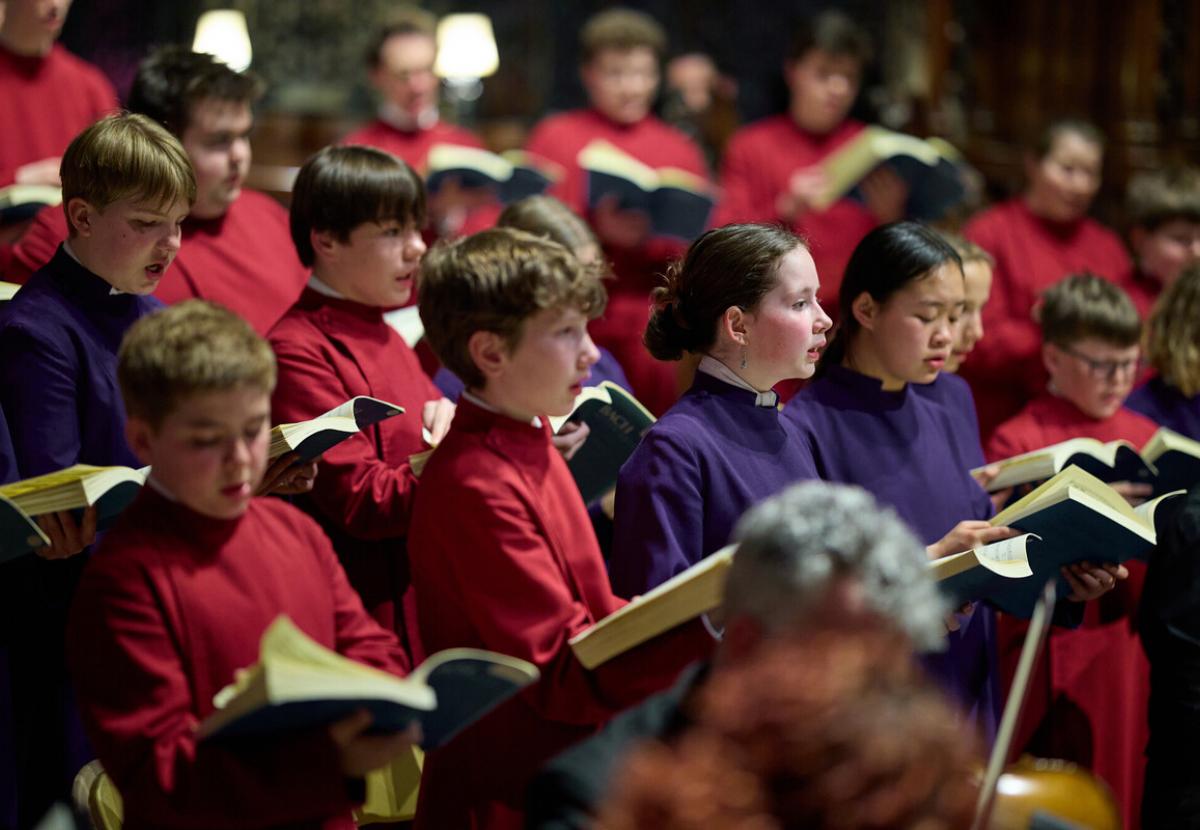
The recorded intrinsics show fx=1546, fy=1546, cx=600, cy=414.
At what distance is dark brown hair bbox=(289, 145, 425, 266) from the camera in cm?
309

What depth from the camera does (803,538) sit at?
67.7 inches

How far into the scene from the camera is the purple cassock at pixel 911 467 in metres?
3.13

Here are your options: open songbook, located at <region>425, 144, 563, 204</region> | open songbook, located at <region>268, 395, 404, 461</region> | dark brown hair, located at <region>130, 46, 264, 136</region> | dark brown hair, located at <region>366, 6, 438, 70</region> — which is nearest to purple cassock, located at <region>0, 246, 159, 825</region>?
open songbook, located at <region>268, 395, 404, 461</region>

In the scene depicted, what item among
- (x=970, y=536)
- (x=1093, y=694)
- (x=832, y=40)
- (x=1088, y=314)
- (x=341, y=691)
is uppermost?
(x=832, y=40)

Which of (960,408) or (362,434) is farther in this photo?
(960,408)

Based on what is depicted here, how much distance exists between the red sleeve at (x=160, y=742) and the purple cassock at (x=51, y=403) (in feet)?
2.14

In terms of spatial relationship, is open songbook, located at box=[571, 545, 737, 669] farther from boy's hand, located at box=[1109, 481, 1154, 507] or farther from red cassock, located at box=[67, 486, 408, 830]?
boy's hand, located at box=[1109, 481, 1154, 507]

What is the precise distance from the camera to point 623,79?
607cm

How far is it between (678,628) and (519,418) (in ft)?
1.37

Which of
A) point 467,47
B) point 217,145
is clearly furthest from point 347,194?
point 467,47

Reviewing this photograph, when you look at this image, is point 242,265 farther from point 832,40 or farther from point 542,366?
point 832,40

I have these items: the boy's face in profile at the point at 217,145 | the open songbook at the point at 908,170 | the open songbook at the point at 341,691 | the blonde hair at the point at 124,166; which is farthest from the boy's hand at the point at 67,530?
the open songbook at the point at 908,170

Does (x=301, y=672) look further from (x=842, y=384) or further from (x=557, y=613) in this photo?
(x=842, y=384)

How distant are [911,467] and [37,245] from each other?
1901mm
